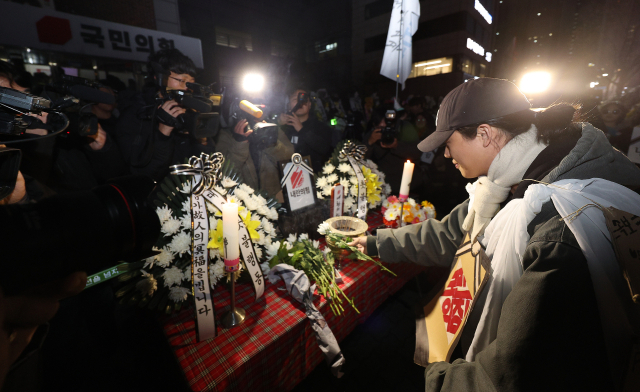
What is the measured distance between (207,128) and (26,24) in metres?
6.17

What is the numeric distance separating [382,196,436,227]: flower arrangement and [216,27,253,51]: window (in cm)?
1776

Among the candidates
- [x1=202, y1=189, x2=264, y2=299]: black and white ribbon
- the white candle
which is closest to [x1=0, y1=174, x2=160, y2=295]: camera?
the white candle

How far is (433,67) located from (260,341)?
2583 centimetres

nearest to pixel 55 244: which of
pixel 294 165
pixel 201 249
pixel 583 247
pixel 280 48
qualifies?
pixel 201 249

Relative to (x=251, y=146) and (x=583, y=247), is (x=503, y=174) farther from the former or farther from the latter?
(x=251, y=146)

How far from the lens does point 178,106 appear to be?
7.75 ft

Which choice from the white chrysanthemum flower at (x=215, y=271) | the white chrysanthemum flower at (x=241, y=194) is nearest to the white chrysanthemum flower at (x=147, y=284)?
the white chrysanthemum flower at (x=215, y=271)

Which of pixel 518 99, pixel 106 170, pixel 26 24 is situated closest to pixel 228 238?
pixel 518 99

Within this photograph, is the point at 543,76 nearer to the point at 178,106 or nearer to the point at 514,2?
the point at 514,2

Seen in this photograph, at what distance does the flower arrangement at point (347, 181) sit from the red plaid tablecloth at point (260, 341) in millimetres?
819

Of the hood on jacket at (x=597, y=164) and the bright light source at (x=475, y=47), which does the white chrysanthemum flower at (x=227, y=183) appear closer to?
the hood on jacket at (x=597, y=164)

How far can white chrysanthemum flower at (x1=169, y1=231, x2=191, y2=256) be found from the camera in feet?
4.57

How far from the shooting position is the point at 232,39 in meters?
16.8

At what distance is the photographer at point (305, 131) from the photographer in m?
3.48
